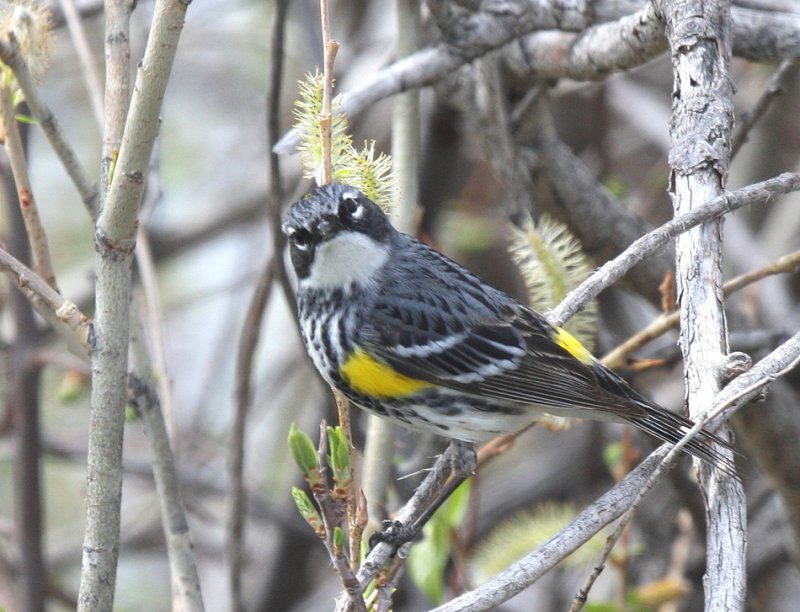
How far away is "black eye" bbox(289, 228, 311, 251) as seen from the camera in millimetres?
2461

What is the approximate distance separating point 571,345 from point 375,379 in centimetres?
53

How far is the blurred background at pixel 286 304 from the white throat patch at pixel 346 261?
56cm

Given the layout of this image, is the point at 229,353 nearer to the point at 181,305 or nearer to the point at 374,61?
the point at 181,305

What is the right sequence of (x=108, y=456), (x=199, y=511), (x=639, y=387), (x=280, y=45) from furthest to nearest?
(x=199, y=511) < (x=639, y=387) < (x=280, y=45) < (x=108, y=456)

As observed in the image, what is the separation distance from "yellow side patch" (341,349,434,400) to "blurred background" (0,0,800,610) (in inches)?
29.2

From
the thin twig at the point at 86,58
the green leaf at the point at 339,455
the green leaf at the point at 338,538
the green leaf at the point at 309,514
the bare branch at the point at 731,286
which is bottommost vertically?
the green leaf at the point at 338,538

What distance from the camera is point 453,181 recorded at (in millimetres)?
4598

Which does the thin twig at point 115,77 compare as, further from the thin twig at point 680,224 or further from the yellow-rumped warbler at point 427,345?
the thin twig at point 680,224

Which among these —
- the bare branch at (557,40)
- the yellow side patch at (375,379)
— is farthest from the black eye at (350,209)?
the yellow side patch at (375,379)

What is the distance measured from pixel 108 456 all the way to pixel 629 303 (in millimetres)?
3525

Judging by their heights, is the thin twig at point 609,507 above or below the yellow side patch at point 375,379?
below

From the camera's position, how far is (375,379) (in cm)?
252

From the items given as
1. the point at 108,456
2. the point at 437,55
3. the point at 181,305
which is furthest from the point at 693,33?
the point at 181,305

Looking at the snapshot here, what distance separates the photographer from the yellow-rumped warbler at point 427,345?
2.52 meters
